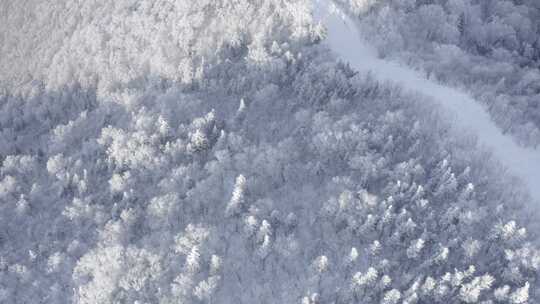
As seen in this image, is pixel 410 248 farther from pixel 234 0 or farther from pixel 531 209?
pixel 234 0

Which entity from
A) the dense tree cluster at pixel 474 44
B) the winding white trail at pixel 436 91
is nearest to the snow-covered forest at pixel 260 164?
the dense tree cluster at pixel 474 44

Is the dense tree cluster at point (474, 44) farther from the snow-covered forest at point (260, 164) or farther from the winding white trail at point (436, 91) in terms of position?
the winding white trail at point (436, 91)

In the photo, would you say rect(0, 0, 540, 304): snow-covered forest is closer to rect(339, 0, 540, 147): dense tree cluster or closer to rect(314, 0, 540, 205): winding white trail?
rect(339, 0, 540, 147): dense tree cluster

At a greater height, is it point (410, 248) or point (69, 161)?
point (410, 248)

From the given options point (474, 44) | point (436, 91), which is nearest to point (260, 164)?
point (436, 91)

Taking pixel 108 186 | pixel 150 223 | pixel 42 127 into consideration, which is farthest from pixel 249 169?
pixel 42 127
